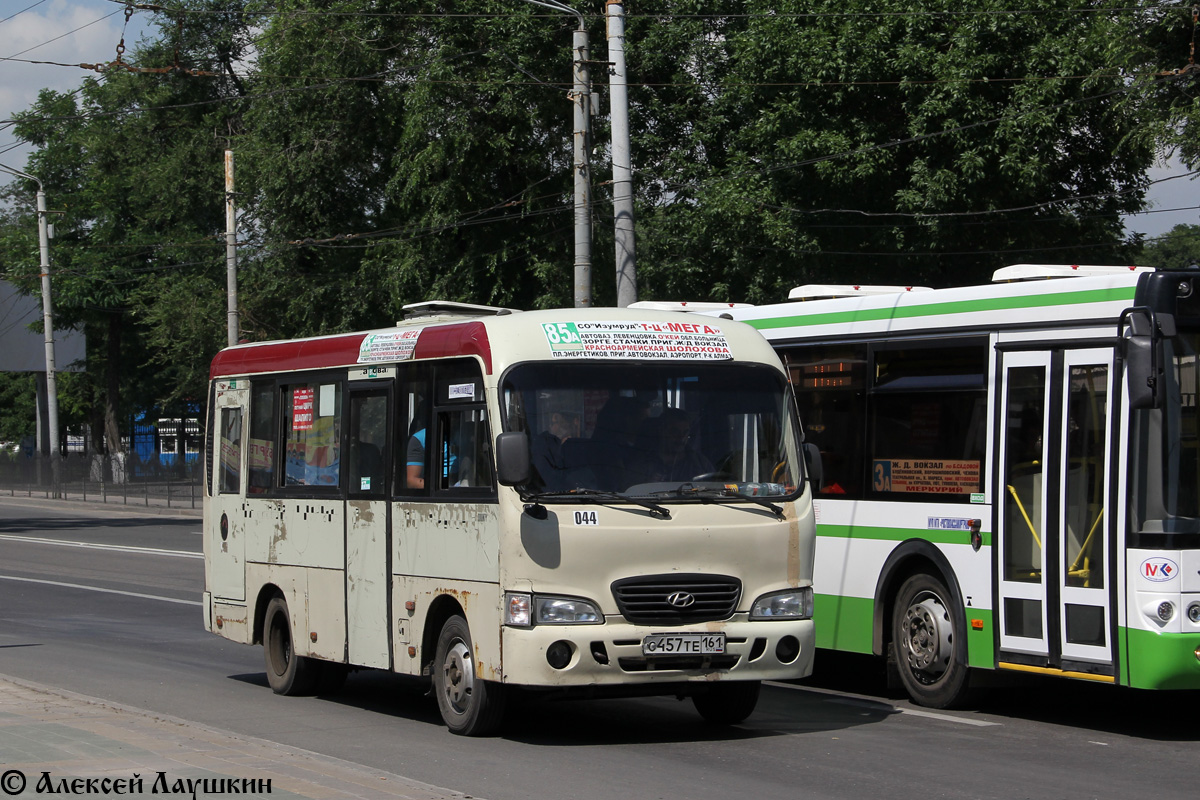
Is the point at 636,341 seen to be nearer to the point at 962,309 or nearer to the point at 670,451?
the point at 670,451

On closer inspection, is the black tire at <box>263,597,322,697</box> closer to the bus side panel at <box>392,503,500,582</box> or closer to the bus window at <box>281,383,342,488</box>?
the bus window at <box>281,383,342,488</box>

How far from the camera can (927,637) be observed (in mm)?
10977

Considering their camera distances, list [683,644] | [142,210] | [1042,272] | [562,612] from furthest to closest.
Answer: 1. [142,210]
2. [1042,272]
3. [683,644]
4. [562,612]

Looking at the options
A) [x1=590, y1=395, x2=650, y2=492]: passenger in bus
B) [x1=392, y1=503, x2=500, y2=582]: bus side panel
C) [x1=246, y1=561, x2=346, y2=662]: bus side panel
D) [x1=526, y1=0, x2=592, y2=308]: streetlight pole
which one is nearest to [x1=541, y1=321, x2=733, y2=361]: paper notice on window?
[x1=590, y1=395, x2=650, y2=492]: passenger in bus

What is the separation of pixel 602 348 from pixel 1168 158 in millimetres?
13434

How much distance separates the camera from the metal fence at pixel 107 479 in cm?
4825

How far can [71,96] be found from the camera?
2707 inches

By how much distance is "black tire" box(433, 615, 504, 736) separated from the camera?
9.47 meters

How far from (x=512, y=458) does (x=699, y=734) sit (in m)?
2.34

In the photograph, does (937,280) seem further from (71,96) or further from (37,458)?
(71,96)

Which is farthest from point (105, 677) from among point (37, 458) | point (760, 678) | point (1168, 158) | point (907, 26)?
point (37, 458)

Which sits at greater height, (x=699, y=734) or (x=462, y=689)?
(x=462, y=689)

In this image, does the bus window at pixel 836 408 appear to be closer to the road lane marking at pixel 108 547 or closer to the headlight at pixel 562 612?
the headlight at pixel 562 612

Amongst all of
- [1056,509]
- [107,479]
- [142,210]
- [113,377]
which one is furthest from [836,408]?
[113,377]
